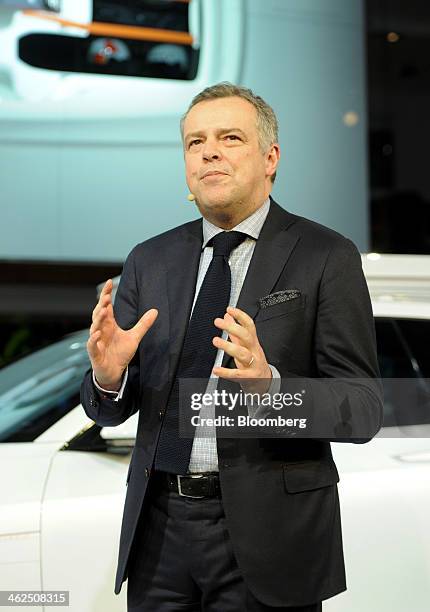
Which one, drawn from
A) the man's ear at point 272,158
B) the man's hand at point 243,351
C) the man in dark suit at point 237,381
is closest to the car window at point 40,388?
the man in dark suit at point 237,381

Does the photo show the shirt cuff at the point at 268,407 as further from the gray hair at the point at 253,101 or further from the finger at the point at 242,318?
the gray hair at the point at 253,101

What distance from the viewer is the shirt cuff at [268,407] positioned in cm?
139

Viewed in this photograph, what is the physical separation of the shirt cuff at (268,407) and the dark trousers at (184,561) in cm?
19

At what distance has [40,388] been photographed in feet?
8.98

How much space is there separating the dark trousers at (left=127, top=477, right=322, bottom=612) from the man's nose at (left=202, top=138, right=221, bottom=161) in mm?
608

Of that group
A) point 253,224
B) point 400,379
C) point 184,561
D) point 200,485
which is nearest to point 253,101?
point 253,224

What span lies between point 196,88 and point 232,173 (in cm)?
398

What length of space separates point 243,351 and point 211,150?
0.44 m

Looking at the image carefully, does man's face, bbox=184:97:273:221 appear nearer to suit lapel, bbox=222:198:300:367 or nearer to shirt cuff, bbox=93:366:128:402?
suit lapel, bbox=222:198:300:367

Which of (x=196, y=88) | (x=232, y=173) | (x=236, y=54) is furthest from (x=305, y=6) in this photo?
(x=232, y=173)

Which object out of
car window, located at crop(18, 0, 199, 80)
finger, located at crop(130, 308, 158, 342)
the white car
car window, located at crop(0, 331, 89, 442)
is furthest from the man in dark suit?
car window, located at crop(18, 0, 199, 80)

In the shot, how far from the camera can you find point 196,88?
5.37 metres

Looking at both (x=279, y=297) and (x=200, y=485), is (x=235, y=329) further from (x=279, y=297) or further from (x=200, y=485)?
(x=200, y=485)

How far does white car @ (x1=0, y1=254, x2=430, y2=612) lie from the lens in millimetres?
2139
